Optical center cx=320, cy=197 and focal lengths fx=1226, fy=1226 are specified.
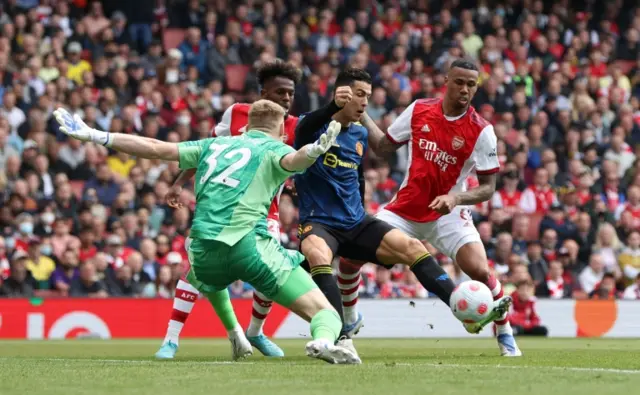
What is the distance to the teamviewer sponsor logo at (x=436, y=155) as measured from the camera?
10938mm

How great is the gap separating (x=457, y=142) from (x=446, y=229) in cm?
79

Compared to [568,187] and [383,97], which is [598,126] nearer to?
[568,187]

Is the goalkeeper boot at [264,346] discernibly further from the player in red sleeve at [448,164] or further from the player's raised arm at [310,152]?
the player's raised arm at [310,152]

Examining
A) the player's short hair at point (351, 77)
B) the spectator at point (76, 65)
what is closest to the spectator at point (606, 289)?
the spectator at point (76, 65)

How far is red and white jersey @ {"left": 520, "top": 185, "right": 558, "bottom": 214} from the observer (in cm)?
2033

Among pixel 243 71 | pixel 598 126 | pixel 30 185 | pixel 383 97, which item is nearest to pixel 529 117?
pixel 598 126

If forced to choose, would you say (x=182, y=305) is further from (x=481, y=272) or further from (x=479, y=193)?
(x=479, y=193)

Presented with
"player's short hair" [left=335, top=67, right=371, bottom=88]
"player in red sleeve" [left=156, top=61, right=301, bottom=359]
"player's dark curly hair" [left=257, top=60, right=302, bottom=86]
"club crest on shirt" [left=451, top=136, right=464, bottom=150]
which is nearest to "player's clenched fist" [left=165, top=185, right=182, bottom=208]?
"player in red sleeve" [left=156, top=61, right=301, bottom=359]

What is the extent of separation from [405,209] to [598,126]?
495 inches

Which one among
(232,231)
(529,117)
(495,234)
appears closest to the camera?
(232,231)

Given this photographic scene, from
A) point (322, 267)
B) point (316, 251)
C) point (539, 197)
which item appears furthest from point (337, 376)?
point (539, 197)

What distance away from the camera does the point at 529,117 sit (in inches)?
882

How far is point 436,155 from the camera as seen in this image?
11.0 meters

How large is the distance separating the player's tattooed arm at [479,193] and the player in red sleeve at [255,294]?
1580 mm
